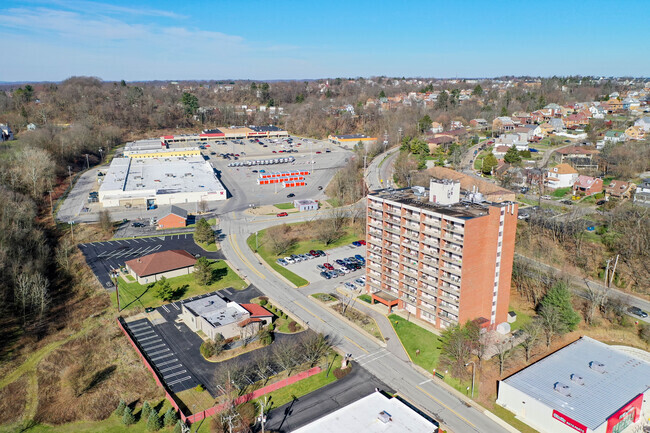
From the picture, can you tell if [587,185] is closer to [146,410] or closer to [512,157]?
[512,157]

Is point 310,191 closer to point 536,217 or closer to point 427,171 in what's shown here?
point 427,171

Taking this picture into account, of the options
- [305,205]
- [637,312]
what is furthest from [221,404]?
[305,205]

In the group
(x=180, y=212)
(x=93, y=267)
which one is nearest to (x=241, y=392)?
(x=93, y=267)

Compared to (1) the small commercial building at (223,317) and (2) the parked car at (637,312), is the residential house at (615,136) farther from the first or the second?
(1) the small commercial building at (223,317)

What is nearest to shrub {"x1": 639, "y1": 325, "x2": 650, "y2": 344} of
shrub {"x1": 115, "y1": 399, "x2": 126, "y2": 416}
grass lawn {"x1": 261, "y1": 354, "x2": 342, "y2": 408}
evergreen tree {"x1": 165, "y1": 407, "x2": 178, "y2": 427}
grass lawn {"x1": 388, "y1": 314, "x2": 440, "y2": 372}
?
grass lawn {"x1": 388, "y1": 314, "x2": 440, "y2": 372}

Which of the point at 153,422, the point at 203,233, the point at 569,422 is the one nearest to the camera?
the point at 569,422

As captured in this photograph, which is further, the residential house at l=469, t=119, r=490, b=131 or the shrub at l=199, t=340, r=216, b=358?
the residential house at l=469, t=119, r=490, b=131

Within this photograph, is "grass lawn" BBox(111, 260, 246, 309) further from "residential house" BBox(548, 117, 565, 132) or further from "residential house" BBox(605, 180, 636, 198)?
"residential house" BBox(548, 117, 565, 132)

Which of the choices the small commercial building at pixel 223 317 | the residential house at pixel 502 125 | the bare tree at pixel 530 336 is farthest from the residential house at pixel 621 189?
the small commercial building at pixel 223 317
